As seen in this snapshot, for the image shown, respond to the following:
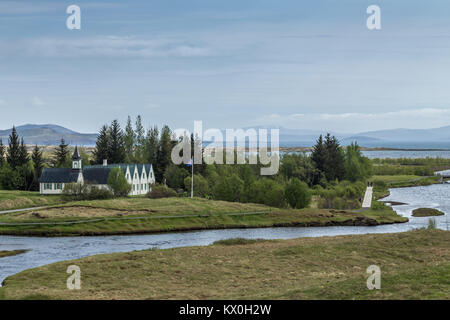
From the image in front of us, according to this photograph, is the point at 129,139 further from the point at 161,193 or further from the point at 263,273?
the point at 263,273

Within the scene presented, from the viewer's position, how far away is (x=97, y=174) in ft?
306

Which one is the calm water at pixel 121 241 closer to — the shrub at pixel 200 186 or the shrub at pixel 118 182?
the shrub at pixel 200 186

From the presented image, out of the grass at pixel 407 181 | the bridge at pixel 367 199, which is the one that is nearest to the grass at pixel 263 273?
the bridge at pixel 367 199

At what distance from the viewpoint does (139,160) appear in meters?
119

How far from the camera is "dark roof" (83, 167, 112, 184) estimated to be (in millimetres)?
92125

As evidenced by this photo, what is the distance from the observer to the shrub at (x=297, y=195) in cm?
8200

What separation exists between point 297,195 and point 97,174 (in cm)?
3548

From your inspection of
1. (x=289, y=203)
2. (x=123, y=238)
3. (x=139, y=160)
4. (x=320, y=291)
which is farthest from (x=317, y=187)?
(x=320, y=291)

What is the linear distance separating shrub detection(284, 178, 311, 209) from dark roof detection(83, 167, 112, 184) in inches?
1251

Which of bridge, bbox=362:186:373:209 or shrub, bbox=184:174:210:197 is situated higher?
shrub, bbox=184:174:210:197
